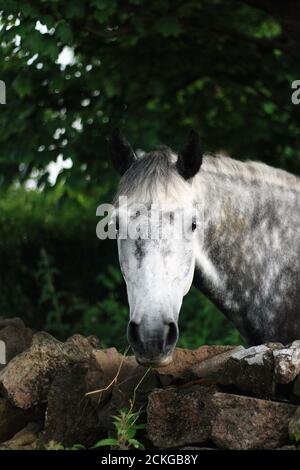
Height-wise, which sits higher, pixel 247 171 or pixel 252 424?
pixel 247 171

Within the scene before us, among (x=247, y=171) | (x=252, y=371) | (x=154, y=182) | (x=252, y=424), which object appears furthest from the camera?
(x=247, y=171)

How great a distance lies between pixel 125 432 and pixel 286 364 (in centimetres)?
83

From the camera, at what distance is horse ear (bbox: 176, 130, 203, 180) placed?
4273mm

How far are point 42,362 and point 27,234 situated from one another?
18.4ft

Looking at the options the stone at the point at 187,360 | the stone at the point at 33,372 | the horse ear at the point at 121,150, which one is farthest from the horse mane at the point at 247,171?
the stone at the point at 33,372

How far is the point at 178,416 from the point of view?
3867 millimetres

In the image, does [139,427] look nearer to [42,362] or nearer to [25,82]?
[42,362]

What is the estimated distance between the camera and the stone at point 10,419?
4.39m

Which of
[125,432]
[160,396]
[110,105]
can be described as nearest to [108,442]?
[125,432]

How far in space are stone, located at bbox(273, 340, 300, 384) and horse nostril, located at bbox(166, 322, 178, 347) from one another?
1.63ft

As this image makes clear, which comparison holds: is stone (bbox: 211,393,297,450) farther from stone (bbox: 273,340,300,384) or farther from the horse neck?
the horse neck

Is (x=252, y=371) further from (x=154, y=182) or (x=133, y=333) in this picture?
(x=154, y=182)

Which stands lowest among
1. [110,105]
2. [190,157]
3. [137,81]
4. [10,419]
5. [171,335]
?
[110,105]

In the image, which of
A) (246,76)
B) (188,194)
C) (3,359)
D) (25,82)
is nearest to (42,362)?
(3,359)
